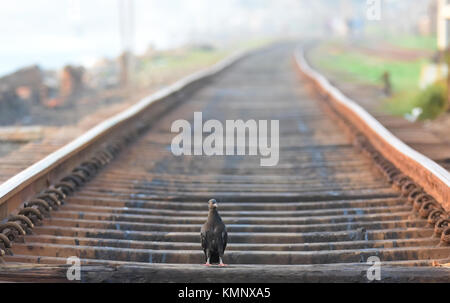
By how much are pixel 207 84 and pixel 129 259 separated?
13.2 metres

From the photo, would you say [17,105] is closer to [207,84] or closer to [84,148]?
[207,84]

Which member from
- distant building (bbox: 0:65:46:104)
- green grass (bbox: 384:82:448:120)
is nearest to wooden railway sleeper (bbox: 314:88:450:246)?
green grass (bbox: 384:82:448:120)

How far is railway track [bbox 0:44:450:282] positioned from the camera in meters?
3.88

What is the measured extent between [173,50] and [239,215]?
3801 centimetres

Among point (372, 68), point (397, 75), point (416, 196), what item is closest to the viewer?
point (416, 196)

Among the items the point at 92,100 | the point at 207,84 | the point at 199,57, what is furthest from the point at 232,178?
the point at 199,57

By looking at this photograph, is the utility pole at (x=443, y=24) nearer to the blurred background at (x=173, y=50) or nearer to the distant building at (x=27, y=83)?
the blurred background at (x=173, y=50)

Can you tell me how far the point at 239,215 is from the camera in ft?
17.6

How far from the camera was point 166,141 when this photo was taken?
8797 mm

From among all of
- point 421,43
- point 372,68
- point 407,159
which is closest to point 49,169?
point 407,159

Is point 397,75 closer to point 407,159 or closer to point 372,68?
point 372,68

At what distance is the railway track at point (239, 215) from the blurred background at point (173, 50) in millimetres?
1727

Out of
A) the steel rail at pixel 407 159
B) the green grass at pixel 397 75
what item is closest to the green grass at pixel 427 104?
the green grass at pixel 397 75

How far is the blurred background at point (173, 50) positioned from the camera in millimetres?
14094
